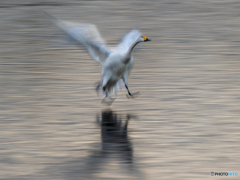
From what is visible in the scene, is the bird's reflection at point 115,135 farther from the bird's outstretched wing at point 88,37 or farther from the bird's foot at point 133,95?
the bird's outstretched wing at point 88,37

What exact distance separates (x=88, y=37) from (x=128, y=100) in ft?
3.12

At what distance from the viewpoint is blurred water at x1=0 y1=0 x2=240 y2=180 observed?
16.3 ft

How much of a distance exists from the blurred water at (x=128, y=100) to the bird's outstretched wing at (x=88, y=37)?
0.14m

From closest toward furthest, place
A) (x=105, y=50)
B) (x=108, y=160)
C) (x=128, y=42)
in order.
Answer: (x=108, y=160) → (x=105, y=50) → (x=128, y=42)

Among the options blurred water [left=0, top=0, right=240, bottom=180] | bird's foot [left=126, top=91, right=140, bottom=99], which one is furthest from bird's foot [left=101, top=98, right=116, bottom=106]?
bird's foot [left=126, top=91, right=140, bottom=99]

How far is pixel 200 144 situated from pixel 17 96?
2.45 meters

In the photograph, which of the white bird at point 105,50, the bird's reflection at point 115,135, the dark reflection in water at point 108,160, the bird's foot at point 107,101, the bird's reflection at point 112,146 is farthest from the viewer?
the bird's foot at point 107,101

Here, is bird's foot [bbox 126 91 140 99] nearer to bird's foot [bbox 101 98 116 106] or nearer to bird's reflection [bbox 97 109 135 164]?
bird's foot [bbox 101 98 116 106]

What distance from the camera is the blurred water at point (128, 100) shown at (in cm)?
495

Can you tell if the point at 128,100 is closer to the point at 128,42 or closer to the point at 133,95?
the point at 133,95

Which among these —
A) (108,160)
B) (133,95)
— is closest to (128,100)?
(133,95)

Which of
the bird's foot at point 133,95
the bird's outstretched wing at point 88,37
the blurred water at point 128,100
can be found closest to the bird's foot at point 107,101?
the blurred water at point 128,100

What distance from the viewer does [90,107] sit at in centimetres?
621

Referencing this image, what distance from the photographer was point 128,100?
649cm
